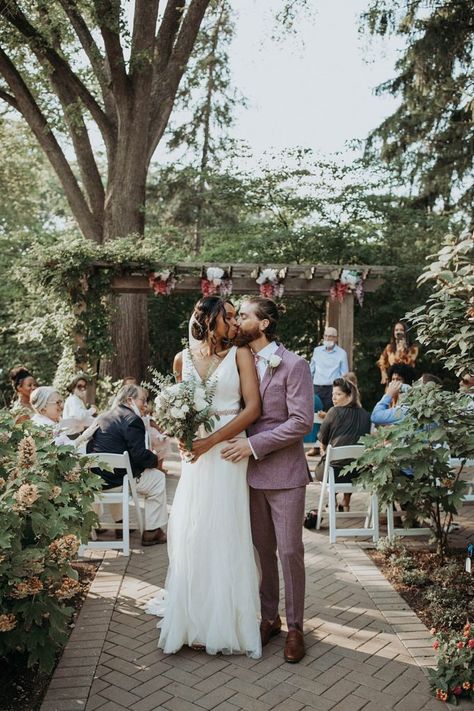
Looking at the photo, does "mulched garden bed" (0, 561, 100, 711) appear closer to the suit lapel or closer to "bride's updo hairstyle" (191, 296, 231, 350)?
the suit lapel

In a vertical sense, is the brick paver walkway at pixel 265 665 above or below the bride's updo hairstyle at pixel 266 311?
below

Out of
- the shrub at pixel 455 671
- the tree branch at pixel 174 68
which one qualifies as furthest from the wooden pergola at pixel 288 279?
the shrub at pixel 455 671

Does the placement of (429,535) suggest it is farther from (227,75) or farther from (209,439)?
(227,75)

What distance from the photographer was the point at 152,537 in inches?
235

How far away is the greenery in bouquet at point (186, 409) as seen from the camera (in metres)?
3.67

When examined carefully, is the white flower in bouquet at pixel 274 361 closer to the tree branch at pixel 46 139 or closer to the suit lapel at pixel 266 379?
the suit lapel at pixel 266 379

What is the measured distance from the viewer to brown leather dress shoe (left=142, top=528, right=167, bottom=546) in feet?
19.5

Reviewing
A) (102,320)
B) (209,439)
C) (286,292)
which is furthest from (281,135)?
(209,439)

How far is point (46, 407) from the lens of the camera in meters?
5.94

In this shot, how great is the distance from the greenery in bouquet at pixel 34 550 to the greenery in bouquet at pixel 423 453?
241cm

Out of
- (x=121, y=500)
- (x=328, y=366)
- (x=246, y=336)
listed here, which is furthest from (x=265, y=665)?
(x=328, y=366)

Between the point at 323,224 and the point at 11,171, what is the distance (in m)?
14.4

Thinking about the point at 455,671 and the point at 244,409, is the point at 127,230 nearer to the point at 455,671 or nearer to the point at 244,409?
the point at 244,409

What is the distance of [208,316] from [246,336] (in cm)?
28
